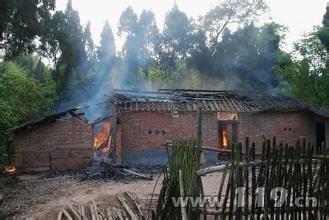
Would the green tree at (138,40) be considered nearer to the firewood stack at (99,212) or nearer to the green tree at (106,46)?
the green tree at (106,46)

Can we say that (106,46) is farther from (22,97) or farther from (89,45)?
(22,97)

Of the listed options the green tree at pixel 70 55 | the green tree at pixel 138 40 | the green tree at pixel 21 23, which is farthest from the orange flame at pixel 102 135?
the green tree at pixel 138 40

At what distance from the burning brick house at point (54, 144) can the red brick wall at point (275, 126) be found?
8282 millimetres

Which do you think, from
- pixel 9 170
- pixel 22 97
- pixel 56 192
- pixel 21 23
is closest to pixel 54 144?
pixel 9 170

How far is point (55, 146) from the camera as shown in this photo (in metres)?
15.0

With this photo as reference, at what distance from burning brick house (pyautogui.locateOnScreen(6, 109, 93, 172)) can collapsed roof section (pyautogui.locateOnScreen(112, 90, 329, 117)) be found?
2.17 metres

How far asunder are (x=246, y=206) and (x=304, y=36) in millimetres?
23849

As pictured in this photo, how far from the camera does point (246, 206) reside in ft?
16.1

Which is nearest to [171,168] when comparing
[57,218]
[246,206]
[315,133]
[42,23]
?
[246,206]

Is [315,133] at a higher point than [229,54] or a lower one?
lower

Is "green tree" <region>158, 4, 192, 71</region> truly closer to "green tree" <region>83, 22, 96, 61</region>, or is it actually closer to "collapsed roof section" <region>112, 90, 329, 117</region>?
"green tree" <region>83, 22, 96, 61</region>

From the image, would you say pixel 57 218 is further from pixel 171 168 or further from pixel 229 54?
pixel 229 54

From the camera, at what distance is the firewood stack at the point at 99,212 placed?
7668 mm

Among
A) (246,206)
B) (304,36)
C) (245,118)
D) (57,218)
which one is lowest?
(57,218)
